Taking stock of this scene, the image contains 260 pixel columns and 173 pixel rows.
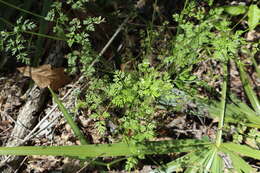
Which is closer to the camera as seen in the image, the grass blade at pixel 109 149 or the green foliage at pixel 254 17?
the grass blade at pixel 109 149

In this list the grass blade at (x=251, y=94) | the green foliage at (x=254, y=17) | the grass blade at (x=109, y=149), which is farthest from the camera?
the grass blade at (x=251, y=94)

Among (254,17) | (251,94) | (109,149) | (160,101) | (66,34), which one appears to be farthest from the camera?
(251,94)

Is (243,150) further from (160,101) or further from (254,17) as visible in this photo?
(254,17)

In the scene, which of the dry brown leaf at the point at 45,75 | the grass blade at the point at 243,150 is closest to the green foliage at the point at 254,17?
the grass blade at the point at 243,150

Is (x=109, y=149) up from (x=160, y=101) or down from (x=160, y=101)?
down

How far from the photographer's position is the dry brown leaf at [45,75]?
8.62 feet

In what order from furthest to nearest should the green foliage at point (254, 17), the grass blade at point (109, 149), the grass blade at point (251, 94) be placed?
the grass blade at point (251, 94) < the green foliage at point (254, 17) < the grass blade at point (109, 149)

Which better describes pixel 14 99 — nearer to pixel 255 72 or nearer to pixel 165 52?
pixel 165 52

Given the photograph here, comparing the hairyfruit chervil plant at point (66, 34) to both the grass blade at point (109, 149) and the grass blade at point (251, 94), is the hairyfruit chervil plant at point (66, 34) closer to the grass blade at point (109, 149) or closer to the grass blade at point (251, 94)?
the grass blade at point (109, 149)

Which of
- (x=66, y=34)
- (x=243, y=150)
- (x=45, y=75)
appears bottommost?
(x=243, y=150)

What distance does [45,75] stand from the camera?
8.68ft

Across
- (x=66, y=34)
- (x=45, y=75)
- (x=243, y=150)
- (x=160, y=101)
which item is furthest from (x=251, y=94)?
(x=45, y=75)

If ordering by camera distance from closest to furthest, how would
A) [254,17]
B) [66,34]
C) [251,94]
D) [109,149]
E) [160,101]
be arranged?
[66,34] < [109,149] < [254,17] < [160,101] < [251,94]

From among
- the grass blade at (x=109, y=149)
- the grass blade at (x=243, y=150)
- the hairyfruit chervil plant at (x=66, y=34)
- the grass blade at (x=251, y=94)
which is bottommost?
the grass blade at (x=243, y=150)
